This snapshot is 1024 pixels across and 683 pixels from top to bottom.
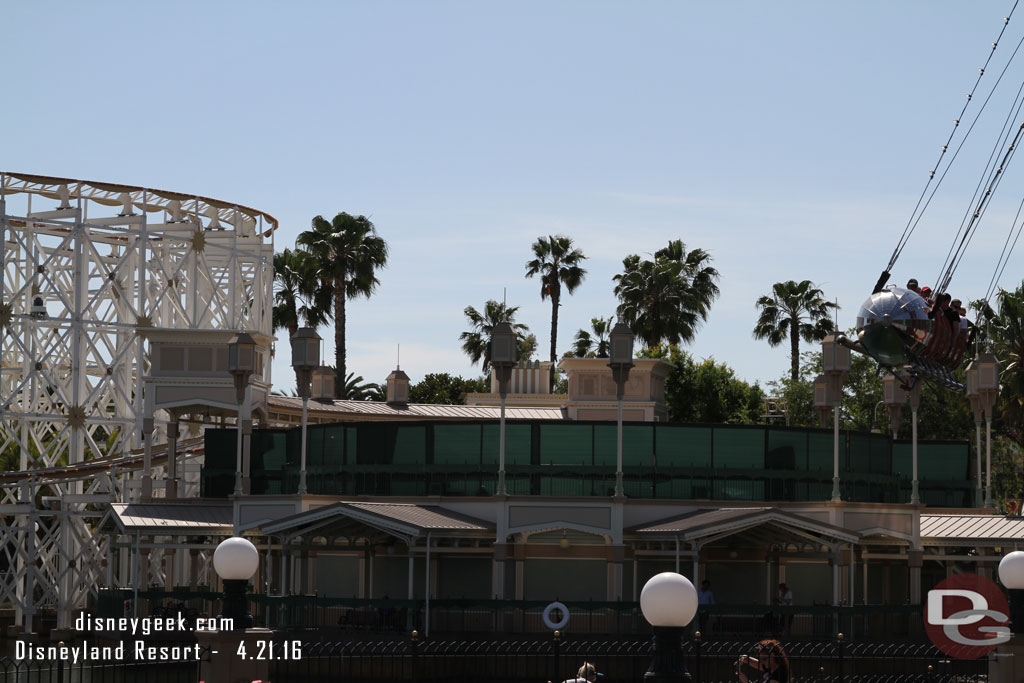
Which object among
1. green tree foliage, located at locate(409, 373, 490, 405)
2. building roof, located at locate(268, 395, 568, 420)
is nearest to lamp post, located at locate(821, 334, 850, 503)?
building roof, located at locate(268, 395, 568, 420)

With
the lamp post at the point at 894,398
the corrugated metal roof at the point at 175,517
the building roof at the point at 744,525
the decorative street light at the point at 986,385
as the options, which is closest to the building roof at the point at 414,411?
the corrugated metal roof at the point at 175,517

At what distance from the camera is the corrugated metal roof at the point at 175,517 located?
142 feet

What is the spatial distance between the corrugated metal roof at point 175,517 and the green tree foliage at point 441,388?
54745mm

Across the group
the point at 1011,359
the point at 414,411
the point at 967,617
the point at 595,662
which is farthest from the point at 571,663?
the point at 1011,359

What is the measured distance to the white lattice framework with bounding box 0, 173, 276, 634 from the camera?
5462cm

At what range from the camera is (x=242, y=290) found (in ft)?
228

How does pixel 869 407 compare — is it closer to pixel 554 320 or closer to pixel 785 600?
pixel 554 320

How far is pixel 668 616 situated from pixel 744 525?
22903 mm

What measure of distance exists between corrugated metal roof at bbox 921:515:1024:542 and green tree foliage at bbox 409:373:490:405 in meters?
56.7

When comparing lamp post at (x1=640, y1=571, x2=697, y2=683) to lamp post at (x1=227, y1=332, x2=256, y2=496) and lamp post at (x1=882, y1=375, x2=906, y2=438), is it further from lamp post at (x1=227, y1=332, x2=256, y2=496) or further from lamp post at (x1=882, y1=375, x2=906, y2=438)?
lamp post at (x1=882, y1=375, x2=906, y2=438)

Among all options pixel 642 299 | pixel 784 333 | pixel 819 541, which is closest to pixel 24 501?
pixel 819 541

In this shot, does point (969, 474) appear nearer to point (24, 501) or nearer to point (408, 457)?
point (408, 457)

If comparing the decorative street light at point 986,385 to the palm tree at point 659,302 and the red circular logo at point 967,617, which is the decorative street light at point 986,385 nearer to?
the red circular logo at point 967,617

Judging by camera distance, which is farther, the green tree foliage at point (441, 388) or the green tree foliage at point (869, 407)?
the green tree foliage at point (441, 388)
